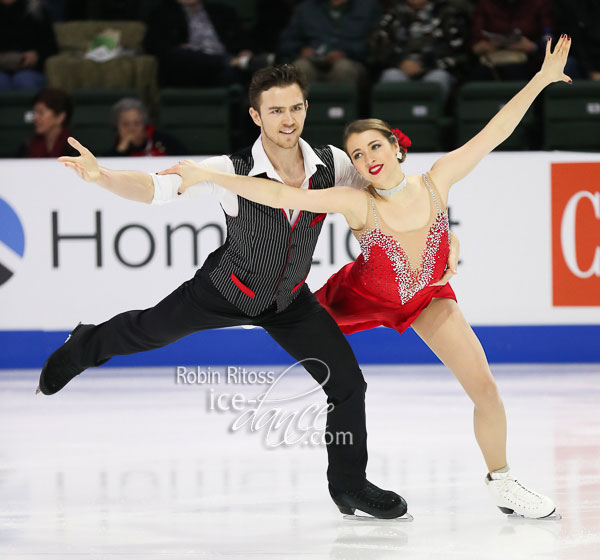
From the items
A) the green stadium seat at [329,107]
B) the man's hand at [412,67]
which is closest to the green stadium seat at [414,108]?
the green stadium seat at [329,107]

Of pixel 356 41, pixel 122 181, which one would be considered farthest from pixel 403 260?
pixel 356 41

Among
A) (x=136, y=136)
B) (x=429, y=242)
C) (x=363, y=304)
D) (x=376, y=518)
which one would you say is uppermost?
(x=429, y=242)

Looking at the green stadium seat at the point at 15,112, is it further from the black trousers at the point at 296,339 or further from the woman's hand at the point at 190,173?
the woman's hand at the point at 190,173

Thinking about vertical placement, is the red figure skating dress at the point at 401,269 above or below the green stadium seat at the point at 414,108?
above

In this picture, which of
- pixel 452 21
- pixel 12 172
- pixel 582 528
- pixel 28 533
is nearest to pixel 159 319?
pixel 28 533

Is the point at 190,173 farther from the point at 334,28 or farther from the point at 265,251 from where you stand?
the point at 334,28

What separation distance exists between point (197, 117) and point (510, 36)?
2229 millimetres

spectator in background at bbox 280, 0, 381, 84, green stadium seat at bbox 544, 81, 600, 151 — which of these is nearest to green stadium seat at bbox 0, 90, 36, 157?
spectator in background at bbox 280, 0, 381, 84

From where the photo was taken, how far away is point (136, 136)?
6.31 metres

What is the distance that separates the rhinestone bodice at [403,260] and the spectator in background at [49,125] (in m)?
3.72

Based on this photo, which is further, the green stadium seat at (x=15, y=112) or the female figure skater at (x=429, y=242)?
the green stadium seat at (x=15, y=112)

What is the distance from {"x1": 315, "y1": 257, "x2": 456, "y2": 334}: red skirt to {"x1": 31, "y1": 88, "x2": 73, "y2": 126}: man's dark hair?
3.59 m

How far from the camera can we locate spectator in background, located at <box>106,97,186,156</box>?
630cm

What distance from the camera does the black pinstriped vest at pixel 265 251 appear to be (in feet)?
10.5
